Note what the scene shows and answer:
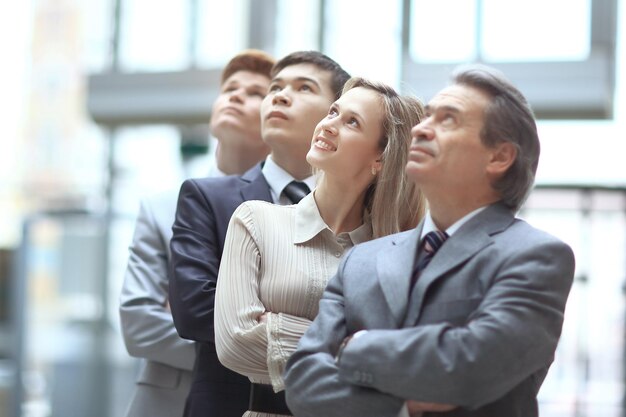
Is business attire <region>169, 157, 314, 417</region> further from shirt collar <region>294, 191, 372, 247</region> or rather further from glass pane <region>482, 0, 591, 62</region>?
glass pane <region>482, 0, 591, 62</region>

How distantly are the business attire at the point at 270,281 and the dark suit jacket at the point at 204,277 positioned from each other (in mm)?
230

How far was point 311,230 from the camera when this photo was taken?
3016 millimetres

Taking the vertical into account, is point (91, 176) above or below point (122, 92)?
below

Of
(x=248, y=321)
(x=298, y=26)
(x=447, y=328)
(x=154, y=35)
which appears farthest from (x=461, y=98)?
(x=154, y=35)

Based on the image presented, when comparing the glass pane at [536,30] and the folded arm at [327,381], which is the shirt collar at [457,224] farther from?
Answer: the glass pane at [536,30]

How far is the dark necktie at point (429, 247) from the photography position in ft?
8.37

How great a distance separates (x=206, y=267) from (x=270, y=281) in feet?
1.23

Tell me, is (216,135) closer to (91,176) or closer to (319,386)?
(319,386)

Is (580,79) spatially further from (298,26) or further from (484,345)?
(484,345)

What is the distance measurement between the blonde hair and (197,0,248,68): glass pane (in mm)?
9136

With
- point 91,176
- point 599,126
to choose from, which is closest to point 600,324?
point 599,126

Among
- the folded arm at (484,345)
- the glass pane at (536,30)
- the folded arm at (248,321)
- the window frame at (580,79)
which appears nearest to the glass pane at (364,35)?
the glass pane at (536,30)

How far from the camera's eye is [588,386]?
1035 centimetres

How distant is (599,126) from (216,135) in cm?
718
